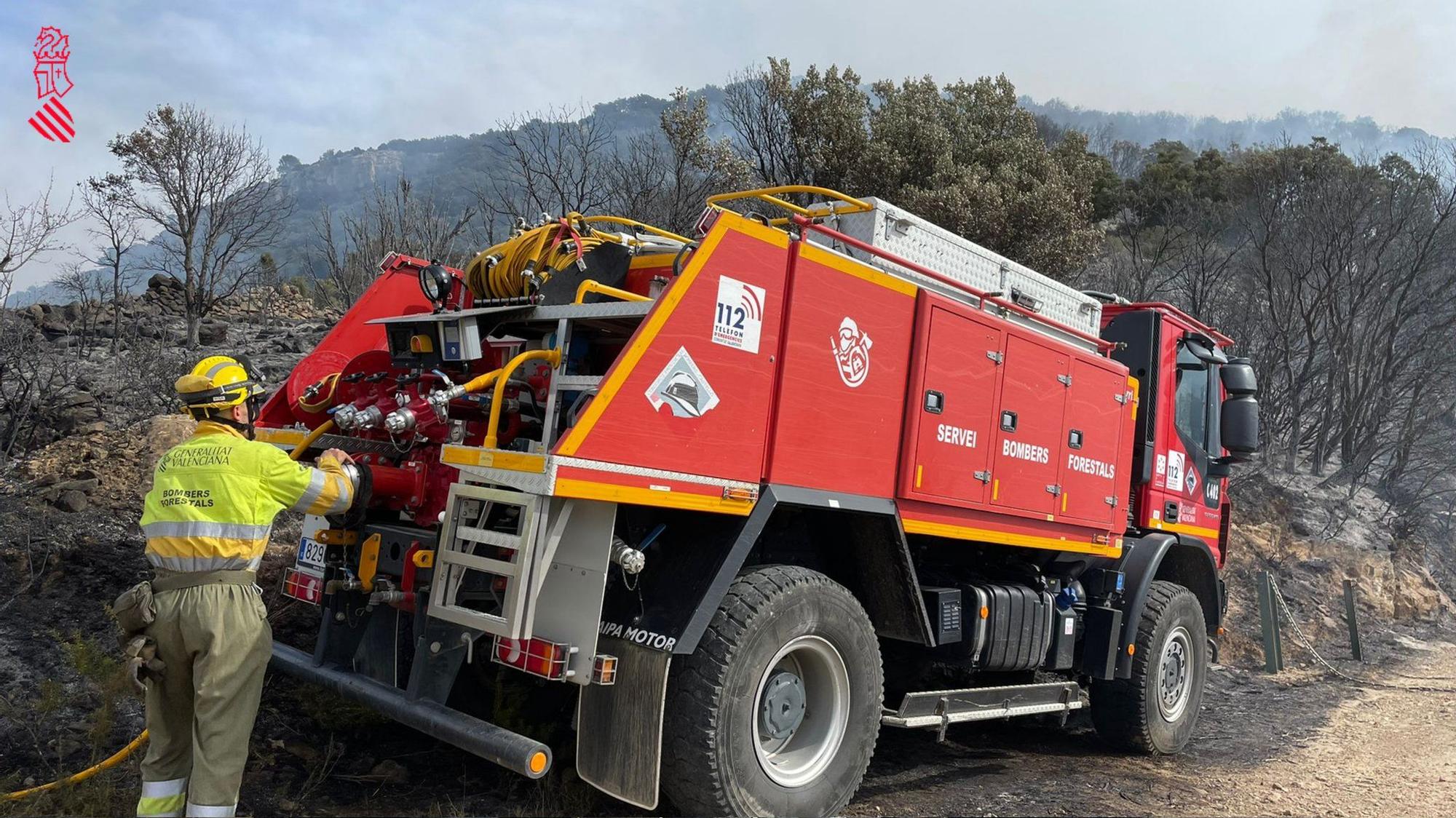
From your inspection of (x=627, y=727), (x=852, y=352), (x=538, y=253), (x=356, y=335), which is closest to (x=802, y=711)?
(x=627, y=727)

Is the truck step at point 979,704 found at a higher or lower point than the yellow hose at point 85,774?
higher

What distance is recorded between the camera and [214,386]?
143 inches

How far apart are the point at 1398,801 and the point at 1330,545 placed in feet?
37.3

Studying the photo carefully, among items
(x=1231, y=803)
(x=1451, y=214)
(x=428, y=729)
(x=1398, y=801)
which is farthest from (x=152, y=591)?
(x=1451, y=214)

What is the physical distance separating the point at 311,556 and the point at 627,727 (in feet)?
5.73

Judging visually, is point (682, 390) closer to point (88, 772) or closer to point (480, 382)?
point (480, 382)

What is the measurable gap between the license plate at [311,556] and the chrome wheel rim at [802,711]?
2.03 m

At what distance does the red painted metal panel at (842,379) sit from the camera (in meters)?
4.18

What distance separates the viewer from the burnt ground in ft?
13.9

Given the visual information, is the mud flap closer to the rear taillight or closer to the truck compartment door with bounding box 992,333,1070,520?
the rear taillight

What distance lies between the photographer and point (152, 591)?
137 inches

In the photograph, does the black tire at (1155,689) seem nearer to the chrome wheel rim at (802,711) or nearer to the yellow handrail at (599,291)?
the chrome wheel rim at (802,711)

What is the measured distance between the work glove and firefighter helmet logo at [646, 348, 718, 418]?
1.93 metres

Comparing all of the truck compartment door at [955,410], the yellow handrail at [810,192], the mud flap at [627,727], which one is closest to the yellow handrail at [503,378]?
the mud flap at [627,727]
